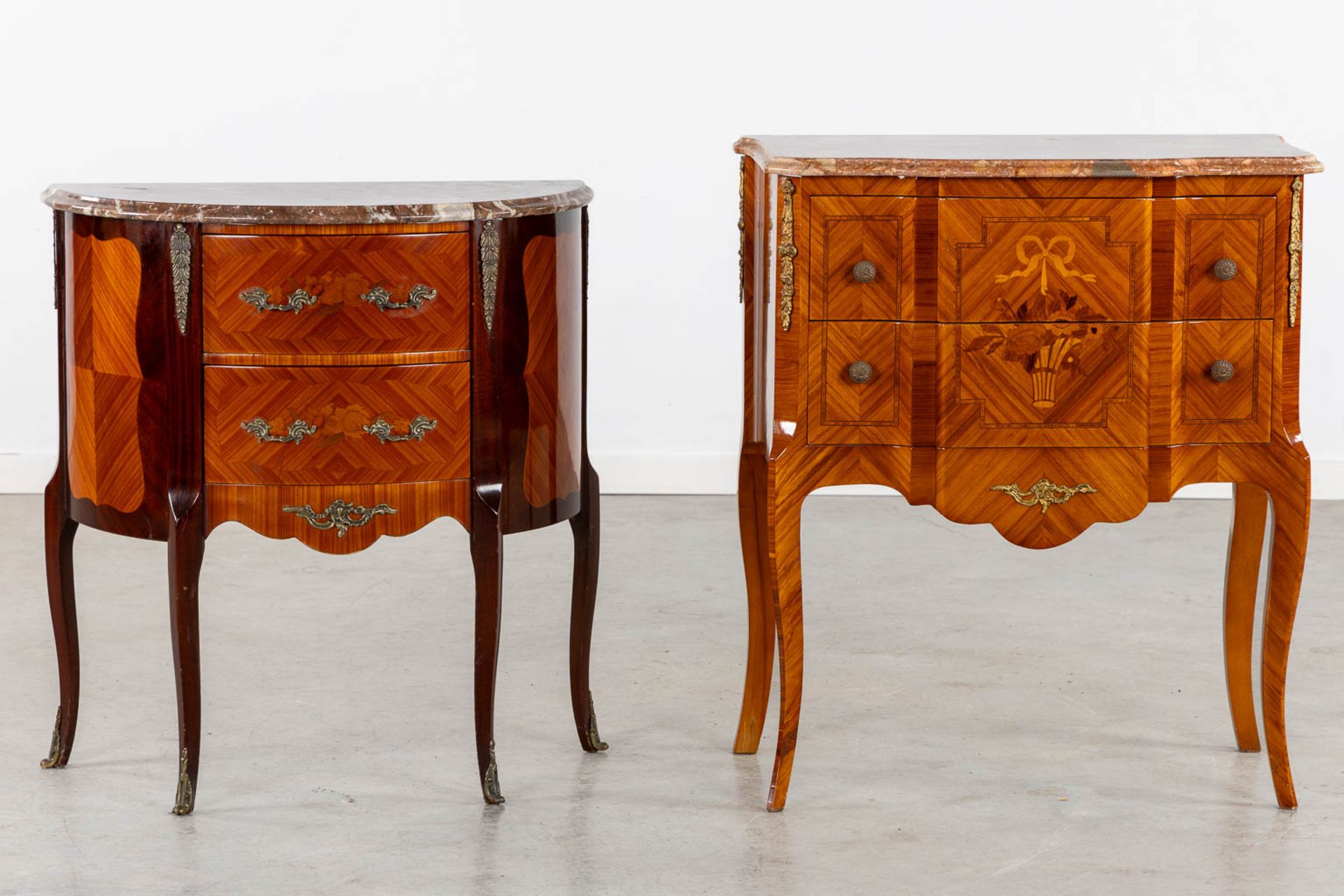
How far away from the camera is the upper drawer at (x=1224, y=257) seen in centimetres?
279

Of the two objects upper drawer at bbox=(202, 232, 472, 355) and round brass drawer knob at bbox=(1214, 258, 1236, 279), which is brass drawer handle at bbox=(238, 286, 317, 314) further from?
round brass drawer knob at bbox=(1214, 258, 1236, 279)

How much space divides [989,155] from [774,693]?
1.41 m

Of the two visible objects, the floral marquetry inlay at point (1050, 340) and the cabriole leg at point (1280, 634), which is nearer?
the floral marquetry inlay at point (1050, 340)

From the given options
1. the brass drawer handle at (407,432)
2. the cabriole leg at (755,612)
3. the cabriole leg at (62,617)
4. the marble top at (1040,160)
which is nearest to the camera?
the marble top at (1040,160)

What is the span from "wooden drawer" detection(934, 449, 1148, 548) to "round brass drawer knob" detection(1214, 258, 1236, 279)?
12.4 inches

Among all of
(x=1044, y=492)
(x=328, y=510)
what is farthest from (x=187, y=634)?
(x=1044, y=492)

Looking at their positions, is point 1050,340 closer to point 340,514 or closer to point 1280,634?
point 1280,634

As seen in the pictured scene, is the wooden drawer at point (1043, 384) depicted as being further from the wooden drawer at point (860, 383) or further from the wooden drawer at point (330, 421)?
A: the wooden drawer at point (330, 421)

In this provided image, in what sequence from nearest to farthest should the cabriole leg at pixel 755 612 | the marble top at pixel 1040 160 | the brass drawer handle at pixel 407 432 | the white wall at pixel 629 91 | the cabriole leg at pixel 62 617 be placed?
1. the marble top at pixel 1040 160
2. the brass drawer handle at pixel 407 432
3. the cabriole leg at pixel 62 617
4. the cabriole leg at pixel 755 612
5. the white wall at pixel 629 91

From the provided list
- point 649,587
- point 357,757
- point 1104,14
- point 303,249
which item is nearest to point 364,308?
point 303,249

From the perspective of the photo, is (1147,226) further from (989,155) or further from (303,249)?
(303,249)

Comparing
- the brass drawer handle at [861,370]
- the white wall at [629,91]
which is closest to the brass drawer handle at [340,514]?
the brass drawer handle at [861,370]

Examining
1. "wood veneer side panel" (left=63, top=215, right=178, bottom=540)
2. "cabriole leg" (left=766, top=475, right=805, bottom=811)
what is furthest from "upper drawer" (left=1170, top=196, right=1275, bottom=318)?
"wood veneer side panel" (left=63, top=215, right=178, bottom=540)

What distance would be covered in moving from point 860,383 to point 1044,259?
1.18 ft
